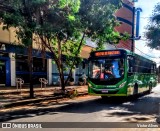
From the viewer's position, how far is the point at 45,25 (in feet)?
43.9

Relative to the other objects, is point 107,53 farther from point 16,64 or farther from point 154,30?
point 16,64

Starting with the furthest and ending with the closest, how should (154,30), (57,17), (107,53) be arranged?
(154,30)
(107,53)
(57,17)

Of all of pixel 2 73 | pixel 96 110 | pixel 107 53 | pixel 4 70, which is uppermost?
pixel 107 53

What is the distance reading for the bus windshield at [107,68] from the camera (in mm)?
15320

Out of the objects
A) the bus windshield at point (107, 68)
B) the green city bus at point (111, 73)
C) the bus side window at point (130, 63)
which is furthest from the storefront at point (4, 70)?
the bus side window at point (130, 63)

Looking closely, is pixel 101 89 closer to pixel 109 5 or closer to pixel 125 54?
pixel 125 54

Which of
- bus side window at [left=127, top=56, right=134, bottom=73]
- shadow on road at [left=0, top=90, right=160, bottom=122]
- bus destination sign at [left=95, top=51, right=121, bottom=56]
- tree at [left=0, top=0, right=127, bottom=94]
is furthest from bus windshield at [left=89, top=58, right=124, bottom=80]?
tree at [left=0, top=0, right=127, bottom=94]

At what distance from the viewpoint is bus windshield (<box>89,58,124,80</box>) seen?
1532 cm

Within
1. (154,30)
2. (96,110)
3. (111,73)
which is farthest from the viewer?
(154,30)

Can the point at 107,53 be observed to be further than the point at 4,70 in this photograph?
No

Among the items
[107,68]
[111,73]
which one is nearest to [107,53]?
[107,68]

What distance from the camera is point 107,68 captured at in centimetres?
1548

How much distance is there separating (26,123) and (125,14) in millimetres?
58157

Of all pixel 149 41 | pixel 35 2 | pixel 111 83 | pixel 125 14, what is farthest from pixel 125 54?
pixel 125 14
